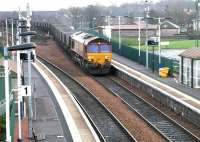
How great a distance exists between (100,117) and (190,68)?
8.12 m

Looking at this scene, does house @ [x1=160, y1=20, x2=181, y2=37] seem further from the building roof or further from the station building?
the building roof

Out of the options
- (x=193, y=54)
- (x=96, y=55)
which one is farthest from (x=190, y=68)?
(x=96, y=55)

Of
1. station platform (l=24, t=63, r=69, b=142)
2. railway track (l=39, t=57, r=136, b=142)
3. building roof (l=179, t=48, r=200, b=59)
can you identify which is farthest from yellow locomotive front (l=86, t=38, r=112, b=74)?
building roof (l=179, t=48, r=200, b=59)

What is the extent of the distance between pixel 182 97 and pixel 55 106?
7052 millimetres

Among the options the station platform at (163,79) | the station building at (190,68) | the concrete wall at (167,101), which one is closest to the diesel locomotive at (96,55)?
the station platform at (163,79)

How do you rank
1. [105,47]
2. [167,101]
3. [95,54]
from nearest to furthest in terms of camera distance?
[167,101] → [95,54] → [105,47]

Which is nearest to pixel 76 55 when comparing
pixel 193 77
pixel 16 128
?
pixel 193 77

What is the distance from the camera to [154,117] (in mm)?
27031

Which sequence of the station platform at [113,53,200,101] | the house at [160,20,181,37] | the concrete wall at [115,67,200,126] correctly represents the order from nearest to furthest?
the concrete wall at [115,67,200,126]
the station platform at [113,53,200,101]
the house at [160,20,181,37]

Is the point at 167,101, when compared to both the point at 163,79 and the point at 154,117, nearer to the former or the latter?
the point at 154,117

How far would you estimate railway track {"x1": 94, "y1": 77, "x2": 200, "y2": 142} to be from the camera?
74.8ft

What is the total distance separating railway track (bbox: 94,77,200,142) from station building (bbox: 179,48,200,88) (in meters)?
Answer: 3.47

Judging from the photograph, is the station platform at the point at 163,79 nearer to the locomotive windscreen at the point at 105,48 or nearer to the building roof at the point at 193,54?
the building roof at the point at 193,54

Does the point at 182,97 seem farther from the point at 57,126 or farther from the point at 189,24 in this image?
the point at 189,24
